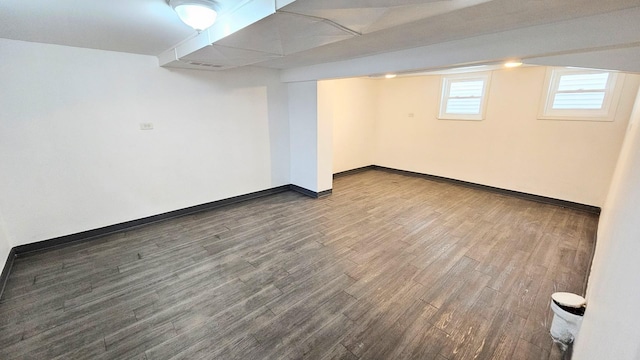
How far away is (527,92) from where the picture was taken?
14.2 feet

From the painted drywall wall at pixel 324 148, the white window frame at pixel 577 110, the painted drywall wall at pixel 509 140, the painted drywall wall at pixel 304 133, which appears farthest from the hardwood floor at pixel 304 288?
the white window frame at pixel 577 110

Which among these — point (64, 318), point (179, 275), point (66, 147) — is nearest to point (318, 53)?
point (179, 275)

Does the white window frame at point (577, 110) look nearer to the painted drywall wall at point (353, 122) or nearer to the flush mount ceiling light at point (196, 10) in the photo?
the painted drywall wall at point (353, 122)

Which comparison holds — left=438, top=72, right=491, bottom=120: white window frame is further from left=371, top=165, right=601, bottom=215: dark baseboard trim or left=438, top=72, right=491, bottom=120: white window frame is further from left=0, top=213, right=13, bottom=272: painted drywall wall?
left=0, top=213, right=13, bottom=272: painted drywall wall

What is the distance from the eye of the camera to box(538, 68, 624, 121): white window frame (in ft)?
11.8

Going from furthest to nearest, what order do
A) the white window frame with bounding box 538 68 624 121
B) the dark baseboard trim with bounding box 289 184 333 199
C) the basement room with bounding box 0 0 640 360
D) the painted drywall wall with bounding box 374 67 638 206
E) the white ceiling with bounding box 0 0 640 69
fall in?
the dark baseboard trim with bounding box 289 184 333 199 → the painted drywall wall with bounding box 374 67 638 206 → the white window frame with bounding box 538 68 624 121 → the basement room with bounding box 0 0 640 360 → the white ceiling with bounding box 0 0 640 69

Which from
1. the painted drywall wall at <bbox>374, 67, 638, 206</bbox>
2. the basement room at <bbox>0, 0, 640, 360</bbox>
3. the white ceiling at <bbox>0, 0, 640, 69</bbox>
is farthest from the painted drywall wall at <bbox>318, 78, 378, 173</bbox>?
the white ceiling at <bbox>0, 0, 640, 69</bbox>

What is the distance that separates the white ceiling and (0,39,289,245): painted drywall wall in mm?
376

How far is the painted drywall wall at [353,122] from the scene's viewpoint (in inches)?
228

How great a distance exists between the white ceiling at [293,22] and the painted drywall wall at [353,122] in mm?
3036

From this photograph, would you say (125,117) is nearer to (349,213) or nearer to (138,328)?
(138,328)

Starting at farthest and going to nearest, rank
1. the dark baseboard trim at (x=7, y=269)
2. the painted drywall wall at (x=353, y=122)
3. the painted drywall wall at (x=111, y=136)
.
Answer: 1. the painted drywall wall at (x=353, y=122)
2. the painted drywall wall at (x=111, y=136)
3. the dark baseboard trim at (x=7, y=269)

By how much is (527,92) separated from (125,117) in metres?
6.12

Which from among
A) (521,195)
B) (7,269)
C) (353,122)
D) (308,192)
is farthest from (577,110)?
(7,269)
